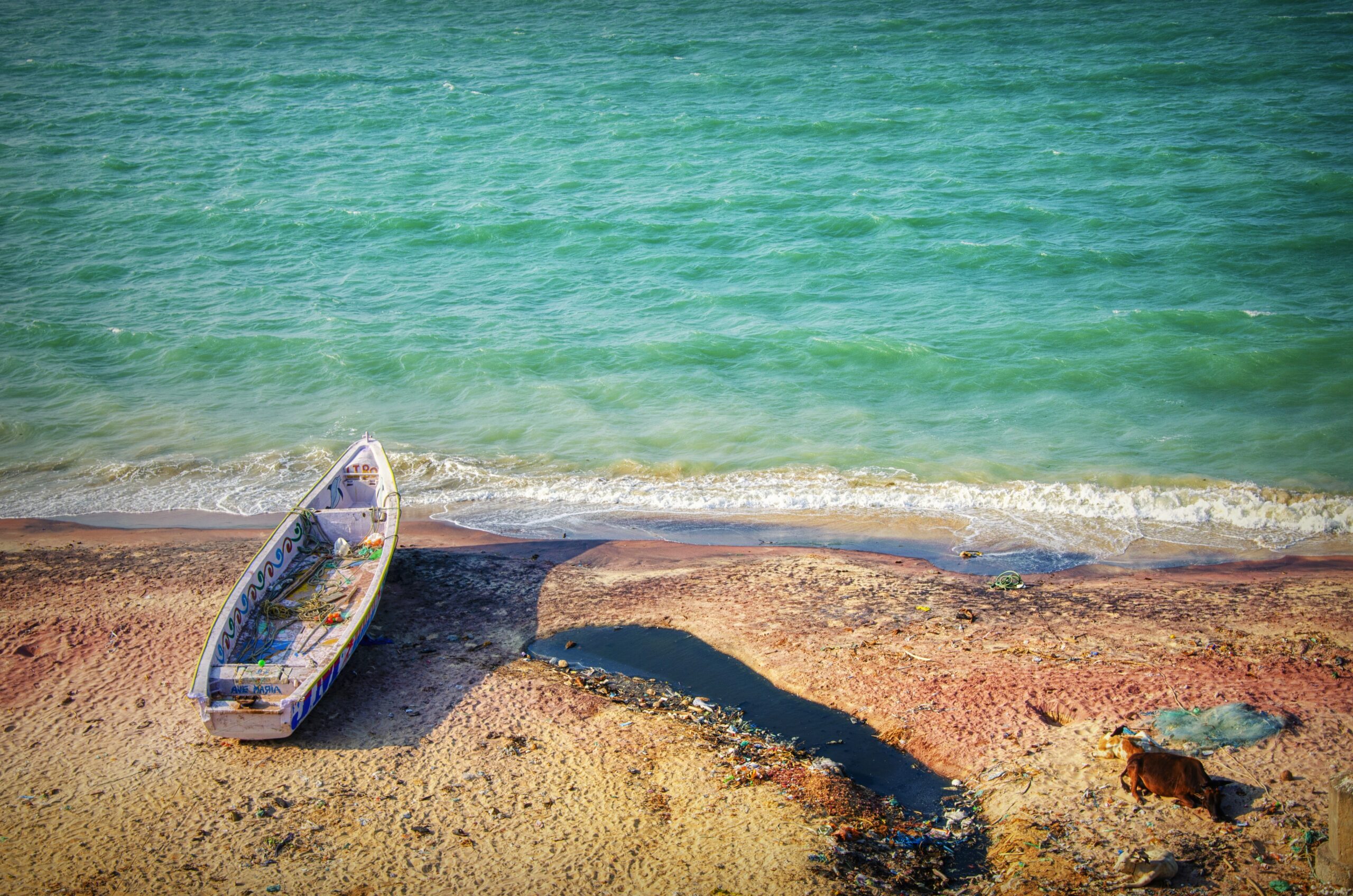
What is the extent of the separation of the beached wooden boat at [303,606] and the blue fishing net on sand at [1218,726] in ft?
27.7

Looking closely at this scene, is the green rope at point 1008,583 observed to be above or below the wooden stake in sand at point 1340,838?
below

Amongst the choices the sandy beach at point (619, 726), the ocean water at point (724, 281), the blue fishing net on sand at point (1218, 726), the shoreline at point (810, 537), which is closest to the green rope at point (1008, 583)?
the sandy beach at point (619, 726)

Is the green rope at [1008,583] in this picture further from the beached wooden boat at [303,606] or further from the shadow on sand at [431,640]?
the beached wooden boat at [303,606]

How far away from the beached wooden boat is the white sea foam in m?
2.44

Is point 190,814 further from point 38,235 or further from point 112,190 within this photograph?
point 112,190

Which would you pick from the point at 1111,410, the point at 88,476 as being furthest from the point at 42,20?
the point at 1111,410

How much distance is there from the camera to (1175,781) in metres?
7.54

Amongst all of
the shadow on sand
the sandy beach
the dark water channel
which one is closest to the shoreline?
the sandy beach

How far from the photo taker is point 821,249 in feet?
79.0

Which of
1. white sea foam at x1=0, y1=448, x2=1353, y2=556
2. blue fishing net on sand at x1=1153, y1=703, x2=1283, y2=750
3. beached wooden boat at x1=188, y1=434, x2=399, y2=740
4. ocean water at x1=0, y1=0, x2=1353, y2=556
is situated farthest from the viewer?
ocean water at x1=0, y1=0, x2=1353, y2=556

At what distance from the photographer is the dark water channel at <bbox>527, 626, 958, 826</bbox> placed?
852 cm

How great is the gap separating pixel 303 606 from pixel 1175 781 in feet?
30.9

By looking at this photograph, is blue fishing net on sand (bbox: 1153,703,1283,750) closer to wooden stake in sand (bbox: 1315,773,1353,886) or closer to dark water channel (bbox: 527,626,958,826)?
wooden stake in sand (bbox: 1315,773,1353,886)

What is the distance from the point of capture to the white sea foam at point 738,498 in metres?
13.8
